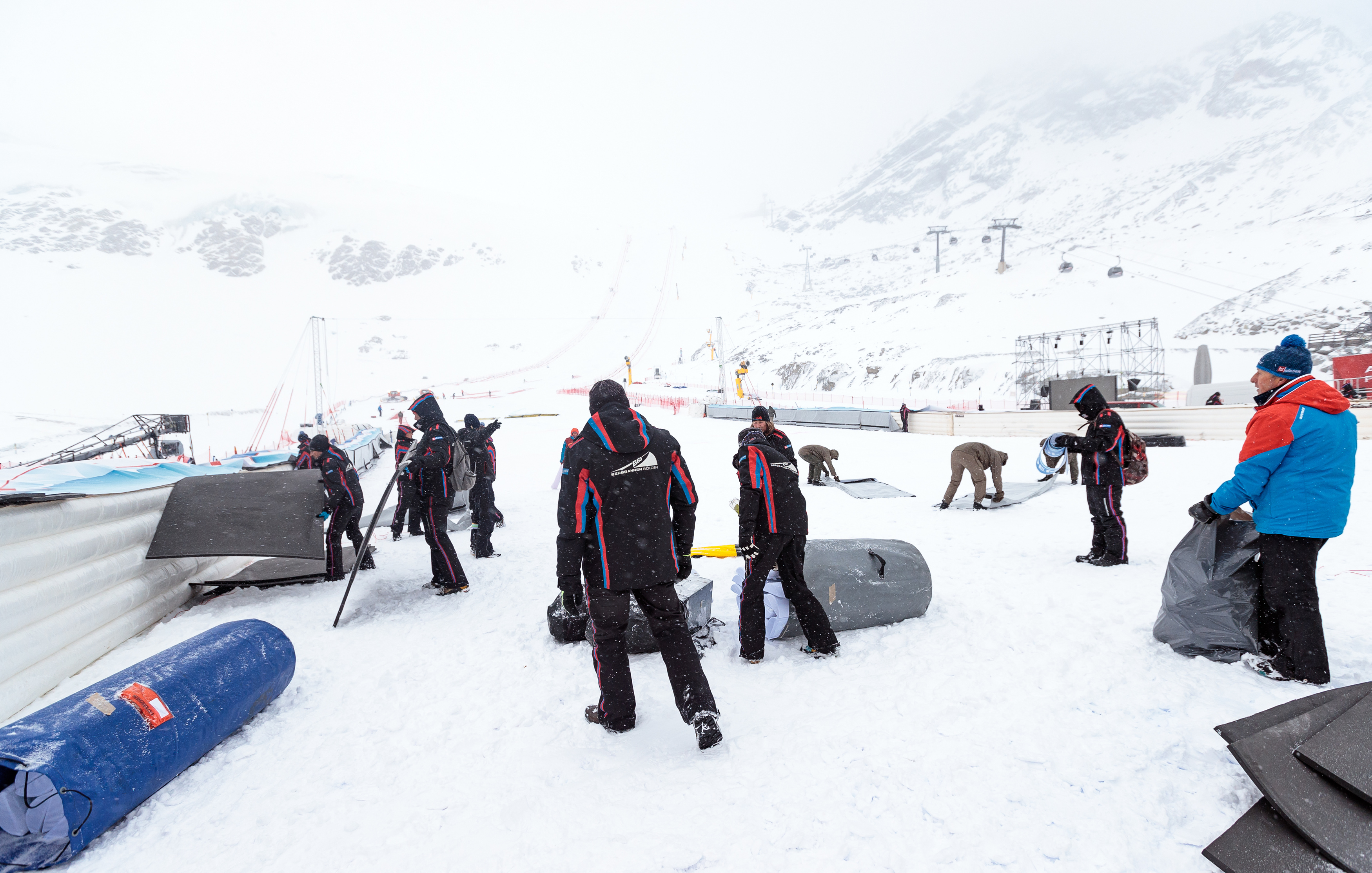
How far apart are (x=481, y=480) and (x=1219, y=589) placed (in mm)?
6930

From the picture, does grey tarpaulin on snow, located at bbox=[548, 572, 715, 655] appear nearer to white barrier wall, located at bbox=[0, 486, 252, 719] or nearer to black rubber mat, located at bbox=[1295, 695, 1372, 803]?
black rubber mat, located at bbox=[1295, 695, 1372, 803]

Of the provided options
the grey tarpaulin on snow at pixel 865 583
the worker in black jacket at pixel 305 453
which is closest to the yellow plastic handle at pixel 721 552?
the grey tarpaulin on snow at pixel 865 583

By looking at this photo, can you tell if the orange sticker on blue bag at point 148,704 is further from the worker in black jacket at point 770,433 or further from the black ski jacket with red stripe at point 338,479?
the black ski jacket with red stripe at point 338,479

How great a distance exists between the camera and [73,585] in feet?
13.2

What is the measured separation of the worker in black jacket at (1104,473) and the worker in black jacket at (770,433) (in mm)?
3117

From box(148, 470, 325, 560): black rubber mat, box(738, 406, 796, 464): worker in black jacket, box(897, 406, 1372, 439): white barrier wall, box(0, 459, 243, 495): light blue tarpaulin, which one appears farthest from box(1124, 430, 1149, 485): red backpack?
box(897, 406, 1372, 439): white barrier wall

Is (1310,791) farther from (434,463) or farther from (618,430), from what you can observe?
(434,463)

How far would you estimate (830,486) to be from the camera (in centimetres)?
1069

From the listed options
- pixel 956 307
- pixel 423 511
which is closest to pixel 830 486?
pixel 423 511

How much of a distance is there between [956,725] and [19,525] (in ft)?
18.5

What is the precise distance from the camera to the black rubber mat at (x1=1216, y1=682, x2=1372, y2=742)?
230 cm

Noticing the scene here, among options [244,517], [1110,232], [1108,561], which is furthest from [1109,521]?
[1110,232]

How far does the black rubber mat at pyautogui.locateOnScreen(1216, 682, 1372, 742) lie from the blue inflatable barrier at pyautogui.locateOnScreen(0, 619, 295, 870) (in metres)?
4.51

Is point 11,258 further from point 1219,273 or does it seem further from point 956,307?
point 1219,273
